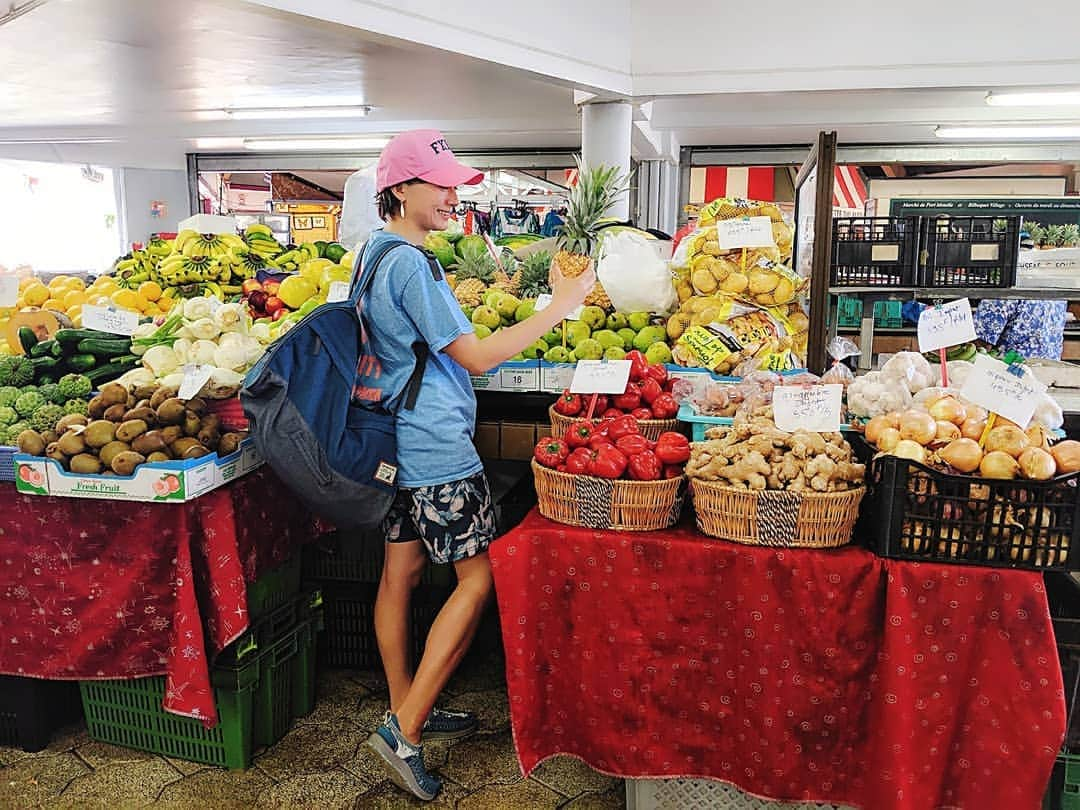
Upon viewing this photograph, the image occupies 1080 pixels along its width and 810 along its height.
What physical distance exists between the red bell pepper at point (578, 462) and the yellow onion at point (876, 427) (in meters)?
→ 0.66

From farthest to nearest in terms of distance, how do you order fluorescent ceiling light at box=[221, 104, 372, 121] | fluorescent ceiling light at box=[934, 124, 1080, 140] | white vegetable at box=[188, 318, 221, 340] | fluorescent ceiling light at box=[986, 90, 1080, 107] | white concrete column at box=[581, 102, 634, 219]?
fluorescent ceiling light at box=[221, 104, 372, 121] < fluorescent ceiling light at box=[934, 124, 1080, 140] < fluorescent ceiling light at box=[986, 90, 1080, 107] < white concrete column at box=[581, 102, 634, 219] < white vegetable at box=[188, 318, 221, 340]

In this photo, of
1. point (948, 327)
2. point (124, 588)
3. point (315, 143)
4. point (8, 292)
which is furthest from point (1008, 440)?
point (315, 143)

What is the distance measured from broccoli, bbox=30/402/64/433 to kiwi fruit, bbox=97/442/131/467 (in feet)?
1.02

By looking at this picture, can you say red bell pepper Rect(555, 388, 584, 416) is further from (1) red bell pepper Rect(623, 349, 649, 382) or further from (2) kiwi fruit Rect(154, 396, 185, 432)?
(2) kiwi fruit Rect(154, 396, 185, 432)

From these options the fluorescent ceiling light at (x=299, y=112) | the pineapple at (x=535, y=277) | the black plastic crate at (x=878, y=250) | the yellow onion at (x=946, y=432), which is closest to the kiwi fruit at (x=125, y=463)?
the pineapple at (x=535, y=277)

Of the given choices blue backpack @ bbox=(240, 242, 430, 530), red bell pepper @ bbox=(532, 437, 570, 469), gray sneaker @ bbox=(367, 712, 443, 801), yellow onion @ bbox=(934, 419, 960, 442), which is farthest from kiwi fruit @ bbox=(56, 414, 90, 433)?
yellow onion @ bbox=(934, 419, 960, 442)

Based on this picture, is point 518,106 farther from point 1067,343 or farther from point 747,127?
point 1067,343

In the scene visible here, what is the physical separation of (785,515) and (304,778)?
1547 mm

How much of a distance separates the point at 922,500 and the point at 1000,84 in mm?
3534

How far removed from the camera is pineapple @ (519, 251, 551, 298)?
334 centimetres

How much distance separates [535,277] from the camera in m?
3.37

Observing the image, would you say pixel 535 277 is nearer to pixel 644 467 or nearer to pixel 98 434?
pixel 644 467

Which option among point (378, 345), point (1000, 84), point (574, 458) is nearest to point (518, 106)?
point (1000, 84)

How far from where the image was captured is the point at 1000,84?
4.37 metres
